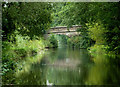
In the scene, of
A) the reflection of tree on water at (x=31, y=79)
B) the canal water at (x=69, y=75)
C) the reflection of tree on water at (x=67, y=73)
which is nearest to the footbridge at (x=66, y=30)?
the reflection of tree on water at (x=67, y=73)

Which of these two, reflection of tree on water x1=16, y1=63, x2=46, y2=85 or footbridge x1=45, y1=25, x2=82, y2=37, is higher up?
footbridge x1=45, y1=25, x2=82, y2=37

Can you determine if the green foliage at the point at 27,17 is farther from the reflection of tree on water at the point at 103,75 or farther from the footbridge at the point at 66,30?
the footbridge at the point at 66,30

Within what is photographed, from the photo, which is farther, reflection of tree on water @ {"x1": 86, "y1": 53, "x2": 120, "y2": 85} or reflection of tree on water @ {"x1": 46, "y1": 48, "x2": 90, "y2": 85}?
reflection of tree on water @ {"x1": 46, "y1": 48, "x2": 90, "y2": 85}

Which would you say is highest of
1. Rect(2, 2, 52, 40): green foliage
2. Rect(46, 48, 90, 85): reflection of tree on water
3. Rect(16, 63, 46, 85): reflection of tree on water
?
Rect(2, 2, 52, 40): green foliage

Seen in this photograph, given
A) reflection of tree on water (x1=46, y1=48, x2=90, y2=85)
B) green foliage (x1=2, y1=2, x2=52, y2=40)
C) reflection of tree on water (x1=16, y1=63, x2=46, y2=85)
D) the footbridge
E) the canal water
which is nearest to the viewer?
reflection of tree on water (x1=16, y1=63, x2=46, y2=85)

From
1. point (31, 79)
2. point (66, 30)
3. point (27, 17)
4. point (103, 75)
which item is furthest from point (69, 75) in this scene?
point (66, 30)

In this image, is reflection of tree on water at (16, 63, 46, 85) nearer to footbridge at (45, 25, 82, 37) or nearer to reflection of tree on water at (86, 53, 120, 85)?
reflection of tree on water at (86, 53, 120, 85)

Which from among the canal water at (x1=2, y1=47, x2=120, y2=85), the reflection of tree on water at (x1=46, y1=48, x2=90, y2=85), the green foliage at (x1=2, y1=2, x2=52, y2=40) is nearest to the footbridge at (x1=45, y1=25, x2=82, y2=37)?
the reflection of tree on water at (x1=46, y1=48, x2=90, y2=85)

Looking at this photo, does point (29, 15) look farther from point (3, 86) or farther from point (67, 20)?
point (67, 20)

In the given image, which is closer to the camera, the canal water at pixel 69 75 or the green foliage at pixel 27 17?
the canal water at pixel 69 75

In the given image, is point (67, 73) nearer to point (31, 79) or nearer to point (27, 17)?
point (31, 79)

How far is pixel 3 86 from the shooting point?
4.18 metres

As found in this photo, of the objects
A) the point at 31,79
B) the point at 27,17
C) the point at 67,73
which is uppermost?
the point at 27,17

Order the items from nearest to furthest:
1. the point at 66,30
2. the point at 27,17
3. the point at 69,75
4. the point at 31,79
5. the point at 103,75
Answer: the point at 31,79
the point at 103,75
the point at 69,75
the point at 27,17
the point at 66,30
